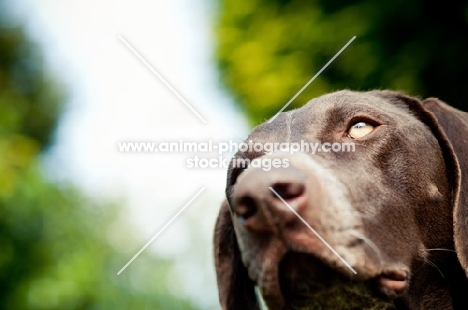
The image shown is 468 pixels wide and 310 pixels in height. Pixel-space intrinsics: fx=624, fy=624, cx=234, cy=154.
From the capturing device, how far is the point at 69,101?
30.9m

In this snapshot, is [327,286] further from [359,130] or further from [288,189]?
[359,130]

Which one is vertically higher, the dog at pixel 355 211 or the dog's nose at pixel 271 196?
the dog's nose at pixel 271 196

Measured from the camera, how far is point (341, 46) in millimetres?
8648

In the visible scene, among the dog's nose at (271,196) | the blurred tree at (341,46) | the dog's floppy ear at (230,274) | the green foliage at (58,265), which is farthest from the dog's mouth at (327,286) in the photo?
the green foliage at (58,265)

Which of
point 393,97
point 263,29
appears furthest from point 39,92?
point 393,97

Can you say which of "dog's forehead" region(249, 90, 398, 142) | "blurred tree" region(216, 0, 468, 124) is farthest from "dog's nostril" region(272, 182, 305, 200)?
"blurred tree" region(216, 0, 468, 124)

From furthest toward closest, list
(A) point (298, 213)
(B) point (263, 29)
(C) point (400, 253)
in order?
(B) point (263, 29)
(C) point (400, 253)
(A) point (298, 213)

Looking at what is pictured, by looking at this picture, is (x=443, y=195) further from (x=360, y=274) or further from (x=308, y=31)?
(x=308, y=31)

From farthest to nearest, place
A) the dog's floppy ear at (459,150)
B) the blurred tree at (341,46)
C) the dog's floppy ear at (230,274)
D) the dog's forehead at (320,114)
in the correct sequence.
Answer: the blurred tree at (341,46) → the dog's floppy ear at (230,274) → the dog's forehead at (320,114) → the dog's floppy ear at (459,150)

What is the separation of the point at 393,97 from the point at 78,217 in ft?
36.8

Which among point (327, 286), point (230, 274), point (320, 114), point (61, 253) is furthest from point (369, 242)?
point (61, 253)

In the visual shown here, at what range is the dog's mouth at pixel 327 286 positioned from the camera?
2.93 meters

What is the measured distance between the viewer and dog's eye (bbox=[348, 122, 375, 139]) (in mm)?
3572

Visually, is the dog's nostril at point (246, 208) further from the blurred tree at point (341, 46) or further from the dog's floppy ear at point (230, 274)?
the blurred tree at point (341, 46)
